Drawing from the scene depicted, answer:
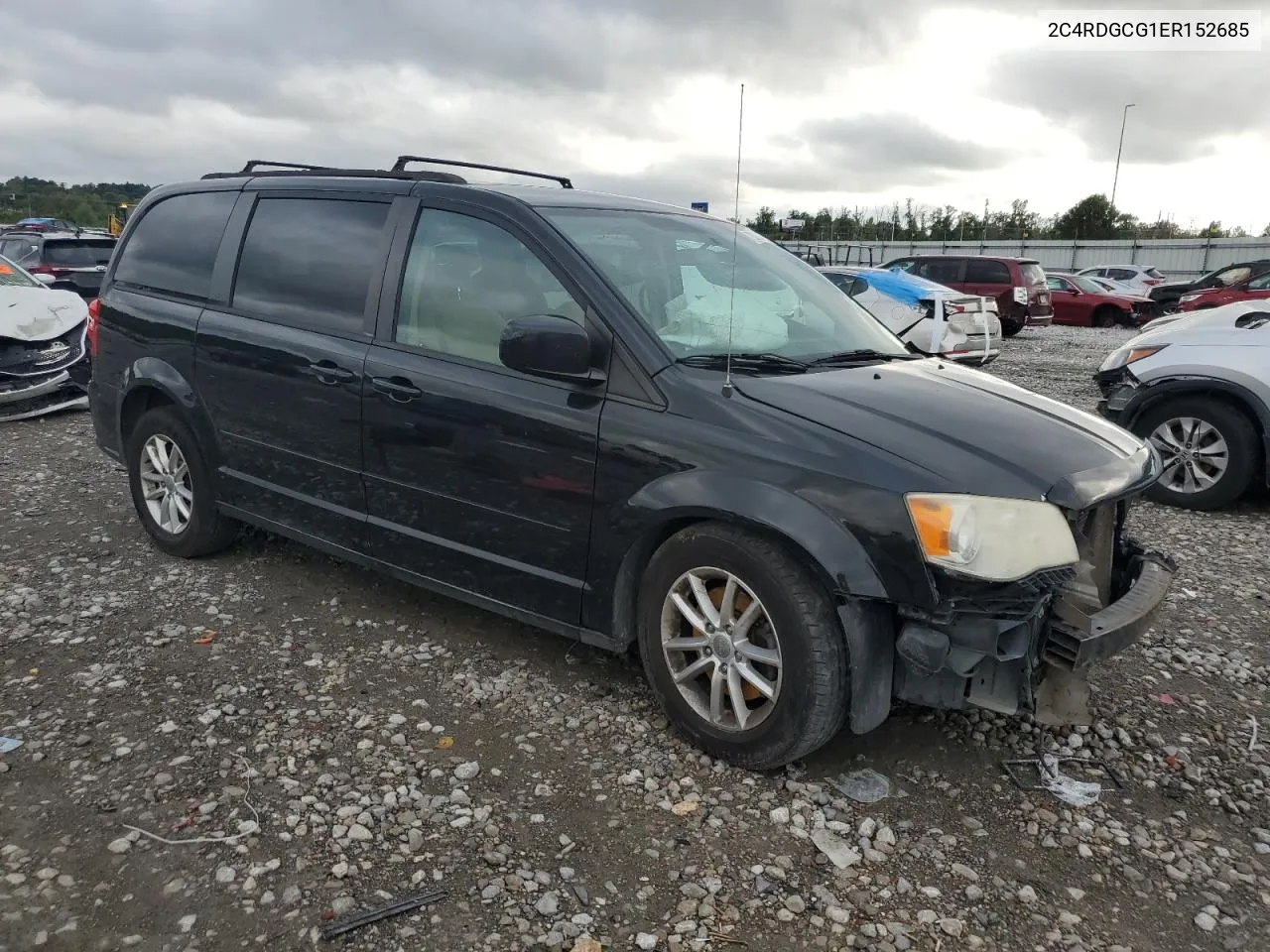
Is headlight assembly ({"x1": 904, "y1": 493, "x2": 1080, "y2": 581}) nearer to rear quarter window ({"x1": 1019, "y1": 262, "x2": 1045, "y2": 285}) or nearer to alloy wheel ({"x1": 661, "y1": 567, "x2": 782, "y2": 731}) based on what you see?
alloy wheel ({"x1": 661, "y1": 567, "x2": 782, "y2": 731})

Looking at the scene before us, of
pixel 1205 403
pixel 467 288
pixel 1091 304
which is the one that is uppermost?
pixel 467 288

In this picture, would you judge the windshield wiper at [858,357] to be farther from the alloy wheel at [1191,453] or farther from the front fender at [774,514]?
the alloy wheel at [1191,453]

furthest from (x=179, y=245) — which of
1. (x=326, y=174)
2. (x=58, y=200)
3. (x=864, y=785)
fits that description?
(x=58, y=200)

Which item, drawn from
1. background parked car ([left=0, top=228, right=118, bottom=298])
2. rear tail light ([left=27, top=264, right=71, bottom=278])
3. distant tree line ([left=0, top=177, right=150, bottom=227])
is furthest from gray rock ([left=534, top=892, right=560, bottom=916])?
distant tree line ([left=0, top=177, right=150, bottom=227])

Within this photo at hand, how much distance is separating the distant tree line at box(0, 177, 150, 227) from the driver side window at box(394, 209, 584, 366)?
55713 mm

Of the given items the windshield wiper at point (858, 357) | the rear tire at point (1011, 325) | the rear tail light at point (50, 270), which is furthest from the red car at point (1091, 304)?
the windshield wiper at point (858, 357)

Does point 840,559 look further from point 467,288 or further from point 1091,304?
point 1091,304

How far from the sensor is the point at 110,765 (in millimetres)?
3086

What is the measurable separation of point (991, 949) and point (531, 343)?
2.21 m

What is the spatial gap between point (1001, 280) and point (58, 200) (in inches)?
2439

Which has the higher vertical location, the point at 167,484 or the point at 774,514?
the point at 774,514

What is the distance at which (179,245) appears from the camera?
4793 mm

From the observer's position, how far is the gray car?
616 cm

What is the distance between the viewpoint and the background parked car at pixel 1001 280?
1936cm
